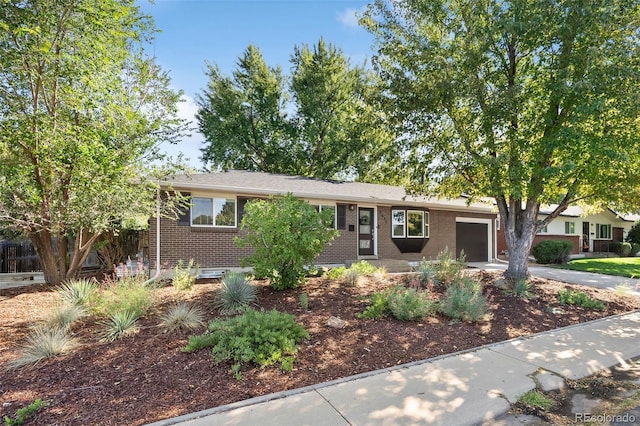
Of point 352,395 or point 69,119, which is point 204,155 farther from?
point 352,395

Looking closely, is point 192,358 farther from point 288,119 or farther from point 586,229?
point 586,229

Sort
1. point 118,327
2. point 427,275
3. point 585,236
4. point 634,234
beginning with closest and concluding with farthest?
point 118,327
point 427,275
point 585,236
point 634,234

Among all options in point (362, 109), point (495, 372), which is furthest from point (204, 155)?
point (495, 372)

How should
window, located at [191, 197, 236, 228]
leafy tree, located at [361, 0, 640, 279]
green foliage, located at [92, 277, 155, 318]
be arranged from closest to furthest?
green foliage, located at [92, 277, 155, 318]
leafy tree, located at [361, 0, 640, 279]
window, located at [191, 197, 236, 228]

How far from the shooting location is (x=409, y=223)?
589 inches

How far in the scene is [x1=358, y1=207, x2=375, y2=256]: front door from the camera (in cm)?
1403

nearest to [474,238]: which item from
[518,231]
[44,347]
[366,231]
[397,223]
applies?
[397,223]

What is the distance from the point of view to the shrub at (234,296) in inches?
244

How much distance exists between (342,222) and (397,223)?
2.86 meters

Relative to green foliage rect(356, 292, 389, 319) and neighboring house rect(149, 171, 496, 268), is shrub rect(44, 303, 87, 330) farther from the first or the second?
neighboring house rect(149, 171, 496, 268)

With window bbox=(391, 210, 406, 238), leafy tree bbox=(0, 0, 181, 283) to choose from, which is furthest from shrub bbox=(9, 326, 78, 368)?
window bbox=(391, 210, 406, 238)

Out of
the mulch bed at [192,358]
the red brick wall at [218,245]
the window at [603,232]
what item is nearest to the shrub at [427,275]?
the mulch bed at [192,358]

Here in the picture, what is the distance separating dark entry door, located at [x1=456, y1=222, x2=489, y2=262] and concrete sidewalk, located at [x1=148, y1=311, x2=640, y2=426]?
11828mm

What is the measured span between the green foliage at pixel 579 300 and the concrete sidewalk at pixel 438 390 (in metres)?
2.61
